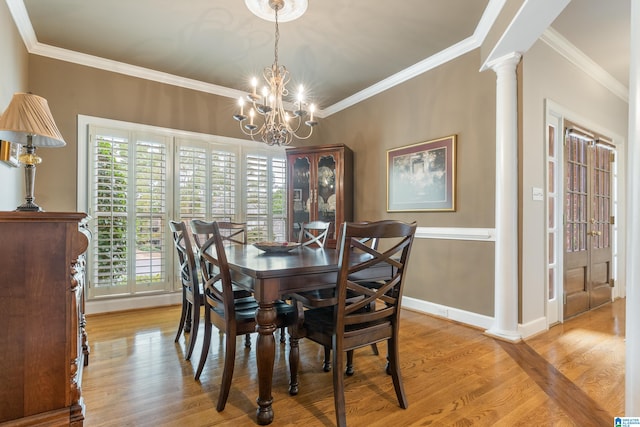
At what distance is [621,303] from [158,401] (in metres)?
5.09

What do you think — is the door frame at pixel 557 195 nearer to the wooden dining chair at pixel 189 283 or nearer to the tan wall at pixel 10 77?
the wooden dining chair at pixel 189 283

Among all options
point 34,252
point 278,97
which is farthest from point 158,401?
point 278,97

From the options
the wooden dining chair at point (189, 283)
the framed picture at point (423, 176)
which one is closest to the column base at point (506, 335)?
the framed picture at point (423, 176)

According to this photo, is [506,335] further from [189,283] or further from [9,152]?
[9,152]

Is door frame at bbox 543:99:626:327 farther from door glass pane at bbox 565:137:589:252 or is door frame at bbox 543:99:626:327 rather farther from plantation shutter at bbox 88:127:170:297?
plantation shutter at bbox 88:127:170:297

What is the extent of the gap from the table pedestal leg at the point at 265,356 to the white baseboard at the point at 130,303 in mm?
2628

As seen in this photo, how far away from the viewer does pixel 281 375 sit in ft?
6.70

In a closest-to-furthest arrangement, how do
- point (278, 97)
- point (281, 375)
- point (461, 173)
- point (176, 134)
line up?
point (281, 375), point (278, 97), point (461, 173), point (176, 134)

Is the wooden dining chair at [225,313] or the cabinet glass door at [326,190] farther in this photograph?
the cabinet glass door at [326,190]

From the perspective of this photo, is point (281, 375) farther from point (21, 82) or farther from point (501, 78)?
point (21, 82)

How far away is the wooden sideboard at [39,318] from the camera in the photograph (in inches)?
48.4

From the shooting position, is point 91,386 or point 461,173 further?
point 461,173

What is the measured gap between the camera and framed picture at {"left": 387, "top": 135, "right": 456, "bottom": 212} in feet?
10.5

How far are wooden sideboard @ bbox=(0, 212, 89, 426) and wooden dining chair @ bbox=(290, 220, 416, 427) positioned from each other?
102cm
